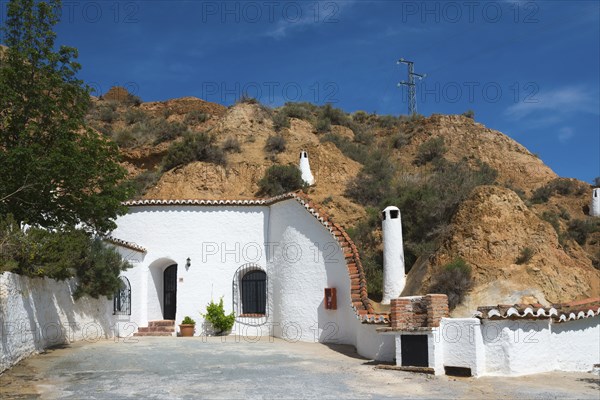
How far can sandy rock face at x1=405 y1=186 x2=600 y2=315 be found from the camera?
44.2ft

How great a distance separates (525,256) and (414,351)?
4521 millimetres

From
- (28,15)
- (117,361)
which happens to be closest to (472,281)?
(117,361)

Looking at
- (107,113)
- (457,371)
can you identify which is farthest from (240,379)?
(107,113)

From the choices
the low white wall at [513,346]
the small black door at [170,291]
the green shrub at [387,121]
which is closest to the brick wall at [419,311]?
the low white wall at [513,346]

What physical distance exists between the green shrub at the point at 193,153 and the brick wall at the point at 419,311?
20.6 meters

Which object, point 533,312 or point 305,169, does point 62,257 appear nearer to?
point 533,312

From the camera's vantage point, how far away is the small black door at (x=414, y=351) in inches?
456

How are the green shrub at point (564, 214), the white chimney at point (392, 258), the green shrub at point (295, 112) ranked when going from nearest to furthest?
the white chimney at point (392, 258)
the green shrub at point (564, 214)
the green shrub at point (295, 112)

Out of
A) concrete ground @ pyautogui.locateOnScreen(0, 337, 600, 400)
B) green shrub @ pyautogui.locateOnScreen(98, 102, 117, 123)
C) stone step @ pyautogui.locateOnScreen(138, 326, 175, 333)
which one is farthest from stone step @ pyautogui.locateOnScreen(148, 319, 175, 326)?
green shrub @ pyautogui.locateOnScreen(98, 102, 117, 123)

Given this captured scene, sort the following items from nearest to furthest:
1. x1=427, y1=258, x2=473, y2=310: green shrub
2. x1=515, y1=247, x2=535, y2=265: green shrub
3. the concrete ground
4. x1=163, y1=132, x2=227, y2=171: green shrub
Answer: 1. the concrete ground
2. x1=427, y1=258, x2=473, y2=310: green shrub
3. x1=515, y1=247, x2=535, y2=265: green shrub
4. x1=163, y1=132, x2=227, y2=171: green shrub

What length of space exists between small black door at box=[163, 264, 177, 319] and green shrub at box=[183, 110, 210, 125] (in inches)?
877

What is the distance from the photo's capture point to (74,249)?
46.4 feet

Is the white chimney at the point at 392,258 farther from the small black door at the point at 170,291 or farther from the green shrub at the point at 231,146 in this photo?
the green shrub at the point at 231,146

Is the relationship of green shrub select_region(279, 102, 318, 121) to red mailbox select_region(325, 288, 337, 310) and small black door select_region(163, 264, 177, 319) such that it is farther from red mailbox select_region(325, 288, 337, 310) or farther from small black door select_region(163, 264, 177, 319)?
red mailbox select_region(325, 288, 337, 310)
